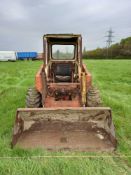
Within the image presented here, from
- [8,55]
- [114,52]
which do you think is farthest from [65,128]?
[114,52]

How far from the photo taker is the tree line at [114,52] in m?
63.0

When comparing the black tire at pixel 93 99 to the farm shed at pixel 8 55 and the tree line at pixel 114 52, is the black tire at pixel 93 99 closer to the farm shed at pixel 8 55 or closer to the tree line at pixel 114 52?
the farm shed at pixel 8 55

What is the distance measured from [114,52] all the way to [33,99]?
197ft

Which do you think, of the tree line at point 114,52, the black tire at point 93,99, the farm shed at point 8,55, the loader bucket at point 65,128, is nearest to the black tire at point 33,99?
the black tire at point 93,99

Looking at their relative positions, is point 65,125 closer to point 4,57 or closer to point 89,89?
point 89,89

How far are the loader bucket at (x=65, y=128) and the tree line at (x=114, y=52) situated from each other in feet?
187

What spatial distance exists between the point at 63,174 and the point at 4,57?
52079 millimetres

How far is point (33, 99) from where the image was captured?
694 cm

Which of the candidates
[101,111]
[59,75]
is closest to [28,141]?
[101,111]

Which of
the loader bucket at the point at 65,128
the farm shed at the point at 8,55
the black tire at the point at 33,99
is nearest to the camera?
the loader bucket at the point at 65,128

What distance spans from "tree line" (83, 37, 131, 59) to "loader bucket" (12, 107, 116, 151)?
5698 cm

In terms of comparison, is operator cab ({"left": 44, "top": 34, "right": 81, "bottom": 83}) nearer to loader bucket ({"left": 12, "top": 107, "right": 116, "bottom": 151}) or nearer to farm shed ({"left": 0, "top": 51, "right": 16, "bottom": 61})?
loader bucket ({"left": 12, "top": 107, "right": 116, "bottom": 151})

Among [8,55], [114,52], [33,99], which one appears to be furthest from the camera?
[114,52]

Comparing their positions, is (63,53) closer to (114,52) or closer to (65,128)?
(65,128)
